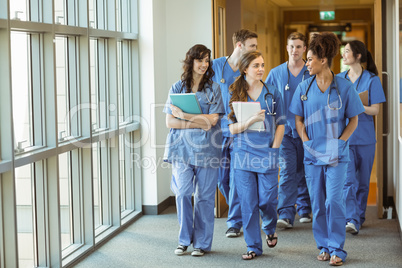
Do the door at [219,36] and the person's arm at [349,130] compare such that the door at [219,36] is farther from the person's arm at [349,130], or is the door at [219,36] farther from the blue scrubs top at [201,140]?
the person's arm at [349,130]

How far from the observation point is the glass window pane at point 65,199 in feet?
14.3

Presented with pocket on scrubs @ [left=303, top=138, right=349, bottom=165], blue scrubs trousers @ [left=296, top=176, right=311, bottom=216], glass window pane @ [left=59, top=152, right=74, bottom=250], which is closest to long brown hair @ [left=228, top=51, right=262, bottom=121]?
pocket on scrubs @ [left=303, top=138, right=349, bottom=165]

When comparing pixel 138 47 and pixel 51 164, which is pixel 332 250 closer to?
pixel 51 164

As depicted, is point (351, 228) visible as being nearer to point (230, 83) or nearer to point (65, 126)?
point (230, 83)

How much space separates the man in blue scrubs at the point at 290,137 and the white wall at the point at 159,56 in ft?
3.51

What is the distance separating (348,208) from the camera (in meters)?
4.91

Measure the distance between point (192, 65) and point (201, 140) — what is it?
50 centimetres

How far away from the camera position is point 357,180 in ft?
16.4

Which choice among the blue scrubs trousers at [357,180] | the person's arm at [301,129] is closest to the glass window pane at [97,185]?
the person's arm at [301,129]

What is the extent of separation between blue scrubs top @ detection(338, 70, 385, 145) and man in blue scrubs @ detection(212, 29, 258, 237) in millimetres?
900

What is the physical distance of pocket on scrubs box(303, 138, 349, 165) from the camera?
403 centimetres

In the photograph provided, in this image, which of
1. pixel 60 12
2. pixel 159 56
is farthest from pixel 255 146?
pixel 159 56

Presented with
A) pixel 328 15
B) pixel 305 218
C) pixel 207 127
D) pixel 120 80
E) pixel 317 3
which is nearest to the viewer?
→ pixel 207 127

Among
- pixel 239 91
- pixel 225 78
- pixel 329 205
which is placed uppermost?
pixel 225 78
